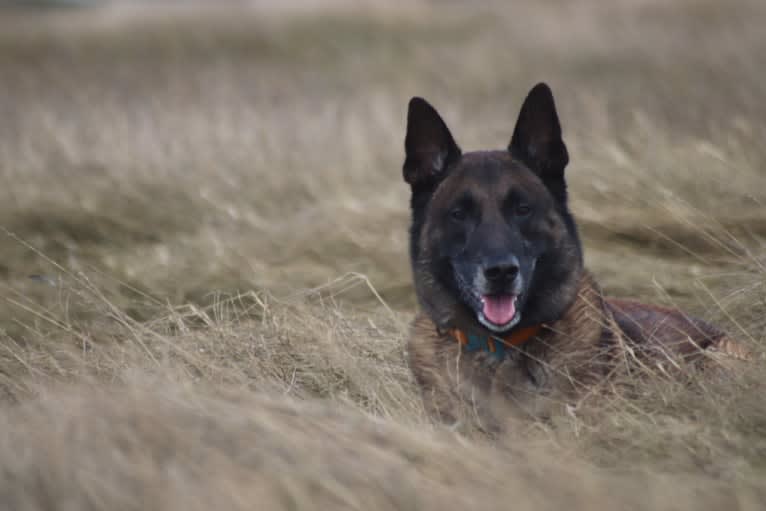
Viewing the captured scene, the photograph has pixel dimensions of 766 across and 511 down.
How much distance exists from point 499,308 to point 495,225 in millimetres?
320

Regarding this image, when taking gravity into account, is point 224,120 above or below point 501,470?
below

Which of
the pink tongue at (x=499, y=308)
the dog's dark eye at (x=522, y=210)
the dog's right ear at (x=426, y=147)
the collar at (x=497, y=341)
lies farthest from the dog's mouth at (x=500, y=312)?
the dog's right ear at (x=426, y=147)

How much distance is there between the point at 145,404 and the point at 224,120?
854 centimetres

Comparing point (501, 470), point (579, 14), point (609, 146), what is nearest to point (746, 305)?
point (501, 470)

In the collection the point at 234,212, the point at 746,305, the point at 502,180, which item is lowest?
the point at 234,212

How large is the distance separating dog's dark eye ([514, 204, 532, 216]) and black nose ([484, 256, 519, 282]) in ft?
0.89

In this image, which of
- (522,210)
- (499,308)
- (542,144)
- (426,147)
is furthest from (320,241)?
(499,308)

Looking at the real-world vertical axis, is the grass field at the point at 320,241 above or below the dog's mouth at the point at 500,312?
below

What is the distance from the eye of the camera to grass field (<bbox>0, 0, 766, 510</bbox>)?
331 centimetres

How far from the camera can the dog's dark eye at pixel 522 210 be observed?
14.8ft

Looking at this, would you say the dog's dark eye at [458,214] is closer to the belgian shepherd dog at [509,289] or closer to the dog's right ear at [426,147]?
the belgian shepherd dog at [509,289]

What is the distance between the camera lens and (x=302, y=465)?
3.24 m

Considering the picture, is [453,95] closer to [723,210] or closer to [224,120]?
[224,120]

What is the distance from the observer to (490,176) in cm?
455
